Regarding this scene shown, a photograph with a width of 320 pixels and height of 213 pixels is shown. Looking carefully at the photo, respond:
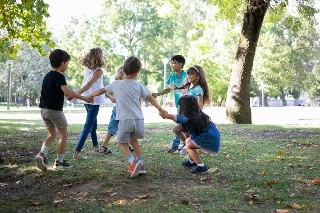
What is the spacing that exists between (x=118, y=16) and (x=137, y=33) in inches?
154

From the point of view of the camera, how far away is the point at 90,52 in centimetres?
713

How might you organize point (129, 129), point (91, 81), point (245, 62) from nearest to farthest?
point (129, 129) < point (91, 81) < point (245, 62)

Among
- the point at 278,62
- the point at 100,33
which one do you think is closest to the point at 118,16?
the point at 100,33

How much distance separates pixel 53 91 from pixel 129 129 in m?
1.41

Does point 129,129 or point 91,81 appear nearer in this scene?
point 129,129

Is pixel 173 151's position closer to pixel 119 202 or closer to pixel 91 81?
pixel 91 81

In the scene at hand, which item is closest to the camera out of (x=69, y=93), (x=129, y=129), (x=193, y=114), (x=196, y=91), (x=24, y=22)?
(x=129, y=129)

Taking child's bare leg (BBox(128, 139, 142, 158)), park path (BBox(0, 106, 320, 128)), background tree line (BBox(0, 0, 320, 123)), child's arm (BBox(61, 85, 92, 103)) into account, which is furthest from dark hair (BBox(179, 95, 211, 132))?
background tree line (BBox(0, 0, 320, 123))

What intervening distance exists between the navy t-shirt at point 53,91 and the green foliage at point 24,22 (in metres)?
1.71

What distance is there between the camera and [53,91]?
20.1ft

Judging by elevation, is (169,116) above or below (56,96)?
below

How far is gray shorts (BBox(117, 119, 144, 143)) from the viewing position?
222 inches

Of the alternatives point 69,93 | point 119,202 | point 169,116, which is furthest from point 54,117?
point 119,202

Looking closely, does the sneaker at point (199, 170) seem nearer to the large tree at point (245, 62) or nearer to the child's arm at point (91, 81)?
the child's arm at point (91, 81)
